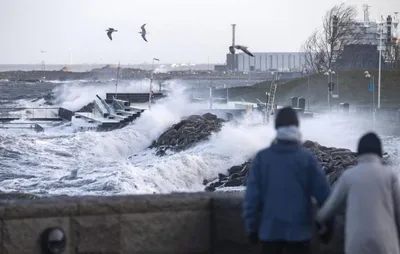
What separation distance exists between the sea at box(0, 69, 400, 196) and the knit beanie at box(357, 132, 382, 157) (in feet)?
58.3

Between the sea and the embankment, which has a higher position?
the embankment

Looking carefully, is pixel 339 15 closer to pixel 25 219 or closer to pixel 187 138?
pixel 187 138

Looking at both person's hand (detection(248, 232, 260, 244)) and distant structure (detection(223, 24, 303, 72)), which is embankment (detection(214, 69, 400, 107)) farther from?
distant structure (detection(223, 24, 303, 72))

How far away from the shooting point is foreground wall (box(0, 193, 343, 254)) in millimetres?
6770

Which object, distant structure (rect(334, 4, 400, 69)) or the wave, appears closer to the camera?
the wave

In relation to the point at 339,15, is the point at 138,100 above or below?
below

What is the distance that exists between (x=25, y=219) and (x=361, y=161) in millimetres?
2730

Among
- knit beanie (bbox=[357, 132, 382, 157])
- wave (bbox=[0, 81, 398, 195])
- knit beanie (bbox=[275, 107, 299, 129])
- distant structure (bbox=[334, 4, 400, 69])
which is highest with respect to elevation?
distant structure (bbox=[334, 4, 400, 69])

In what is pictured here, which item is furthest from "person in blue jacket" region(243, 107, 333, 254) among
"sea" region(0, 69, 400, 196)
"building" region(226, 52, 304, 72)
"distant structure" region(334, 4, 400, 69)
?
"building" region(226, 52, 304, 72)

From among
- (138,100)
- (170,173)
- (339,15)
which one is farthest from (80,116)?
(339,15)

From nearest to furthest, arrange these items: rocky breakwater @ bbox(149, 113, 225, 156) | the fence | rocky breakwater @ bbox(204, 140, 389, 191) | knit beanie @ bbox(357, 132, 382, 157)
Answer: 1. knit beanie @ bbox(357, 132, 382, 157)
2. rocky breakwater @ bbox(204, 140, 389, 191)
3. rocky breakwater @ bbox(149, 113, 225, 156)
4. the fence

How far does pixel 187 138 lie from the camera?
37.8 metres

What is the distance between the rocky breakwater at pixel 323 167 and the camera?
26.2m

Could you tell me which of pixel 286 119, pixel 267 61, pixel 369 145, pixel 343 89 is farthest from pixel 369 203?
pixel 267 61
